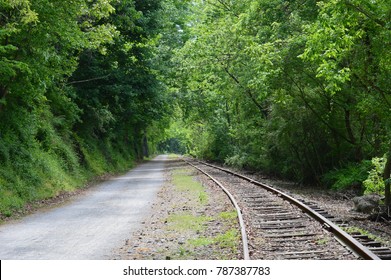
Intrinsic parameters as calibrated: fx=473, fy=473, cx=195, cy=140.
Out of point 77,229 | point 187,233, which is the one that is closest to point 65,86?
point 77,229

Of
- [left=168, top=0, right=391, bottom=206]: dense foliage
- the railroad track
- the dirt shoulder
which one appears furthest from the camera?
[left=168, top=0, right=391, bottom=206]: dense foliage

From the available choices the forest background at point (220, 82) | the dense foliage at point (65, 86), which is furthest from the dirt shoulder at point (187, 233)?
the dense foliage at point (65, 86)

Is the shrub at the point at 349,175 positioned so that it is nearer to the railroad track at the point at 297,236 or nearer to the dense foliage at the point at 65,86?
the railroad track at the point at 297,236

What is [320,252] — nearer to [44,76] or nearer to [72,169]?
[44,76]

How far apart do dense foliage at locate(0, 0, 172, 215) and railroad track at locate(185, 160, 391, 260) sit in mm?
7246

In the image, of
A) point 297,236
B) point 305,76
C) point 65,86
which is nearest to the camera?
point 297,236

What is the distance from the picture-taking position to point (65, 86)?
2367 centimetres

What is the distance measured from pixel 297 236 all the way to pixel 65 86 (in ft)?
56.9

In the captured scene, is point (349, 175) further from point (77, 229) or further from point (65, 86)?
point (65, 86)

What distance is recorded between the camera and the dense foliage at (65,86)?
1416 cm

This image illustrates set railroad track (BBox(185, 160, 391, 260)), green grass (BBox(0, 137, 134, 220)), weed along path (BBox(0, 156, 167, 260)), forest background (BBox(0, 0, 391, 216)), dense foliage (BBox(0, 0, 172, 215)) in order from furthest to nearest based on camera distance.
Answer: green grass (BBox(0, 137, 134, 220)), dense foliage (BBox(0, 0, 172, 215)), forest background (BBox(0, 0, 391, 216)), weed along path (BBox(0, 156, 167, 260)), railroad track (BBox(185, 160, 391, 260))

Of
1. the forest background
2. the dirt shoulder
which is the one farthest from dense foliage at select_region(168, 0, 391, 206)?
the dirt shoulder

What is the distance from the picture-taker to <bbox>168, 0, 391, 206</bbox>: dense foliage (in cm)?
1180

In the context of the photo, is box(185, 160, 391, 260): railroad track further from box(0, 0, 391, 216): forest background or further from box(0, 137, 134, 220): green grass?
box(0, 137, 134, 220): green grass
